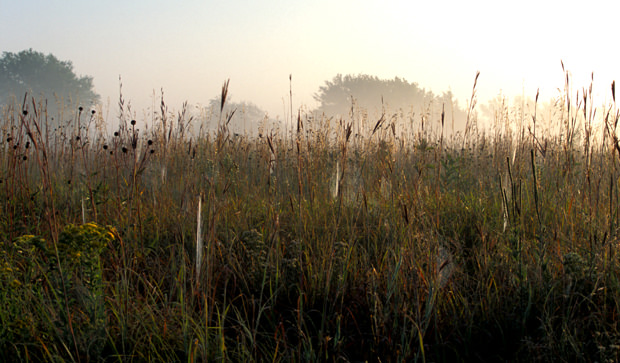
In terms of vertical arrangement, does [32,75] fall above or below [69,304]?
above

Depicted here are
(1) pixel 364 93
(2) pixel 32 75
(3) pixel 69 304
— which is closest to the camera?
(3) pixel 69 304

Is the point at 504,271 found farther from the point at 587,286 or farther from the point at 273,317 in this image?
the point at 273,317

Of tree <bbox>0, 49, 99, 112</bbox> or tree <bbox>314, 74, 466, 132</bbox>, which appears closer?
tree <bbox>0, 49, 99, 112</bbox>

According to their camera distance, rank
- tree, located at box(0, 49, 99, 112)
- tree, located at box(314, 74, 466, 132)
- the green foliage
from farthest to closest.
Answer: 1. tree, located at box(314, 74, 466, 132)
2. tree, located at box(0, 49, 99, 112)
3. the green foliage

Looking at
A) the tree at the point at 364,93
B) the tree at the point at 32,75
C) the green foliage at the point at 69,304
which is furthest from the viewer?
the tree at the point at 364,93

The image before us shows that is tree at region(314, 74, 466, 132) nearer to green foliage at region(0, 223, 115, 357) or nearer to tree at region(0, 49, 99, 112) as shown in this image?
tree at region(0, 49, 99, 112)

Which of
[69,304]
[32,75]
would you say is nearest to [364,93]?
[32,75]

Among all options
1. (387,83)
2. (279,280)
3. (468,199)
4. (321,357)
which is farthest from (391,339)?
(387,83)

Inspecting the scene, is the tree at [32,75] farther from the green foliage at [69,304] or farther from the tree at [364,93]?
the green foliage at [69,304]

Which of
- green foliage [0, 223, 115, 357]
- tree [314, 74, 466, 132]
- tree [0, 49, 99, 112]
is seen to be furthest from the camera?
tree [314, 74, 466, 132]

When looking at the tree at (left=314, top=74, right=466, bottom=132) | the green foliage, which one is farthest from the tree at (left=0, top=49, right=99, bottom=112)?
the green foliage

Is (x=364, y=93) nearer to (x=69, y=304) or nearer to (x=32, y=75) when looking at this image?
(x=32, y=75)

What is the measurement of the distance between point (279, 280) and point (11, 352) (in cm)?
112

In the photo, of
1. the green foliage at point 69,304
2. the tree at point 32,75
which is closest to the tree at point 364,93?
the tree at point 32,75
